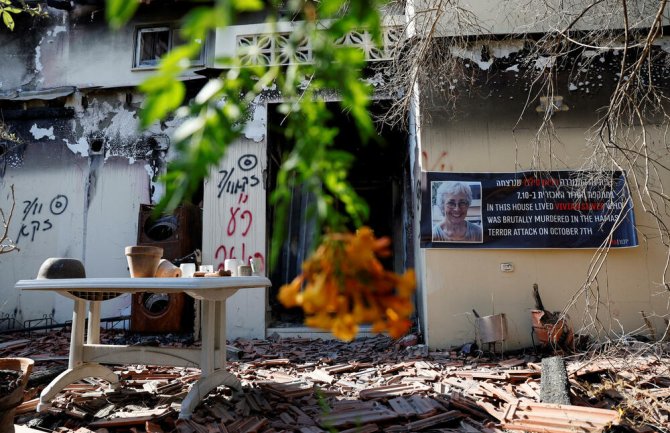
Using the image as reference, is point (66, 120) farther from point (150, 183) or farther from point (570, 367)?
point (570, 367)

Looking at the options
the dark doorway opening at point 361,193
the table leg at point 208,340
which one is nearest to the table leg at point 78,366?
the table leg at point 208,340

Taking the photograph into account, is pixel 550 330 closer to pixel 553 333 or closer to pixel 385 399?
pixel 553 333

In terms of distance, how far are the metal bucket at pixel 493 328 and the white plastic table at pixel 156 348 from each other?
3.01 m

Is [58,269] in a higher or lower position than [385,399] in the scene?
higher

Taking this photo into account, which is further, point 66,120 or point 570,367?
point 66,120

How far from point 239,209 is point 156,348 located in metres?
3.89

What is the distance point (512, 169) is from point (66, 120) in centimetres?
829

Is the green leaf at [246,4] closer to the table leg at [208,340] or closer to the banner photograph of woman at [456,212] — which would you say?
the table leg at [208,340]

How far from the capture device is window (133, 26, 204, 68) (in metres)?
9.07

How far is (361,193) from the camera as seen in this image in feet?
35.7

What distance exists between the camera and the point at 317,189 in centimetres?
62

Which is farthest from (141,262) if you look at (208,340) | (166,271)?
(208,340)

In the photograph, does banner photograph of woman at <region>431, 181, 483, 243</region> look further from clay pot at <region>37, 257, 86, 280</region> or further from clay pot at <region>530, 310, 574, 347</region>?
clay pot at <region>37, 257, 86, 280</region>

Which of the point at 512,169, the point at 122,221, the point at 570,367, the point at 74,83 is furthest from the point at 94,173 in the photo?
the point at 570,367
